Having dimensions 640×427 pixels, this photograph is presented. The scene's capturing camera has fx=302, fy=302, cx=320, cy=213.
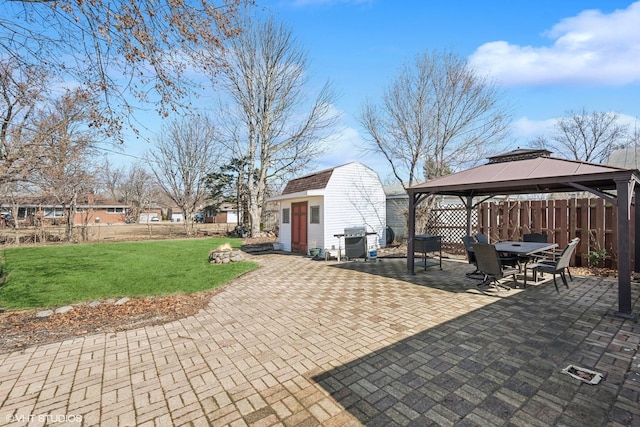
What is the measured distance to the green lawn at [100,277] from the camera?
591cm

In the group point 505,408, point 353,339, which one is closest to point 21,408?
point 353,339

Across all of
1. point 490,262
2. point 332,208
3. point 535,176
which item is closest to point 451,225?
point 332,208

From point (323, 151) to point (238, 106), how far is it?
5.75m

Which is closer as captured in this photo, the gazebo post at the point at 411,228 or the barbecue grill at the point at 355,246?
the gazebo post at the point at 411,228

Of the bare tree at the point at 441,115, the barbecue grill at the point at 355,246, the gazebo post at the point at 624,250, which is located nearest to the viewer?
the gazebo post at the point at 624,250

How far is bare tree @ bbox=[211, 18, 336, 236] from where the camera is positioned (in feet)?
55.5

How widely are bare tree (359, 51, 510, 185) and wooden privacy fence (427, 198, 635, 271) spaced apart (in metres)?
2.98

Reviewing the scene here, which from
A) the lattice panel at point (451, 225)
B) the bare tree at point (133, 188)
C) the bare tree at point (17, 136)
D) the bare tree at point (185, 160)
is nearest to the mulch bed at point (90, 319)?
the bare tree at point (17, 136)

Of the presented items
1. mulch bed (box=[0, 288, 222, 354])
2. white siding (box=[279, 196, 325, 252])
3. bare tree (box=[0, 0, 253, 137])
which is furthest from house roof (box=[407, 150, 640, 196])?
mulch bed (box=[0, 288, 222, 354])

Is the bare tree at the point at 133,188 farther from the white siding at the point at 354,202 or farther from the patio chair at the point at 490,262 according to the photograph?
the patio chair at the point at 490,262

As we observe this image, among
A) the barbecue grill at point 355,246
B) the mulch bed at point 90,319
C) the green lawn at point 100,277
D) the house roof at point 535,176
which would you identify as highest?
the house roof at point 535,176

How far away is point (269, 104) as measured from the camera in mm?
17906

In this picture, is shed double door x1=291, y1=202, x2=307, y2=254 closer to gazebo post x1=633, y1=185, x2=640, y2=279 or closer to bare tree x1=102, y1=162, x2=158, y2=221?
gazebo post x1=633, y1=185, x2=640, y2=279

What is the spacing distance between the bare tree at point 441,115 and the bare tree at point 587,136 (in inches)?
718
